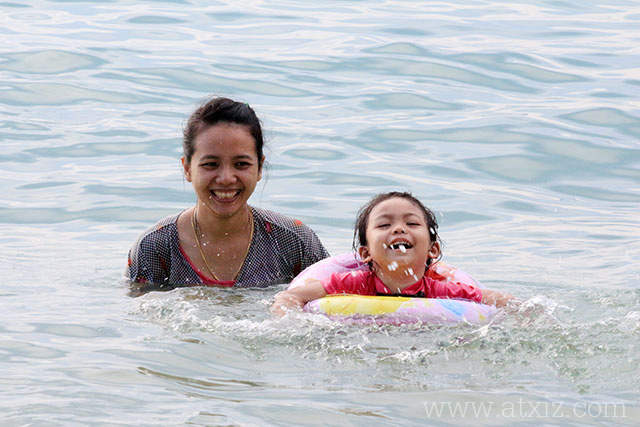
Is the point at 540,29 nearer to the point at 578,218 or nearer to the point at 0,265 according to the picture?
the point at 578,218

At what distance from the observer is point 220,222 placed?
20.2 feet

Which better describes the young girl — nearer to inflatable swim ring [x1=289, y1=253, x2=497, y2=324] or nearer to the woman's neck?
inflatable swim ring [x1=289, y1=253, x2=497, y2=324]

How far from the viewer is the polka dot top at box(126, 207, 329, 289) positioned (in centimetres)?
615

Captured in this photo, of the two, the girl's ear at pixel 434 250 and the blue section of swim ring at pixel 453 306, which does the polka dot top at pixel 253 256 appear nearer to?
the girl's ear at pixel 434 250

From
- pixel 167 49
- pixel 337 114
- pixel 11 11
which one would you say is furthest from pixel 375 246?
pixel 11 11

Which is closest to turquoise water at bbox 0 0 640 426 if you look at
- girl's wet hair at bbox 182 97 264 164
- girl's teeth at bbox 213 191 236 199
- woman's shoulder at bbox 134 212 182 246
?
woman's shoulder at bbox 134 212 182 246

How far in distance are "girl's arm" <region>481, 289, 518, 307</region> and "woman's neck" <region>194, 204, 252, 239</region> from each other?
1480 millimetres

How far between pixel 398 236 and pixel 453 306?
18.6 inches

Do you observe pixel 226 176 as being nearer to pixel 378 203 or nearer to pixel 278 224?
pixel 278 224

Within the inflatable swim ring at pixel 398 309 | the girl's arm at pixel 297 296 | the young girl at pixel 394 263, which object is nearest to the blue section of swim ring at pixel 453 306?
the inflatable swim ring at pixel 398 309

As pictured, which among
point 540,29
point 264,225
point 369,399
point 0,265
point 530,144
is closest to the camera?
point 369,399

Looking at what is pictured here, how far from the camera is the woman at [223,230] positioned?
5848 mm

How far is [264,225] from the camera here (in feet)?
20.8

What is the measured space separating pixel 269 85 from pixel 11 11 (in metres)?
5.53
